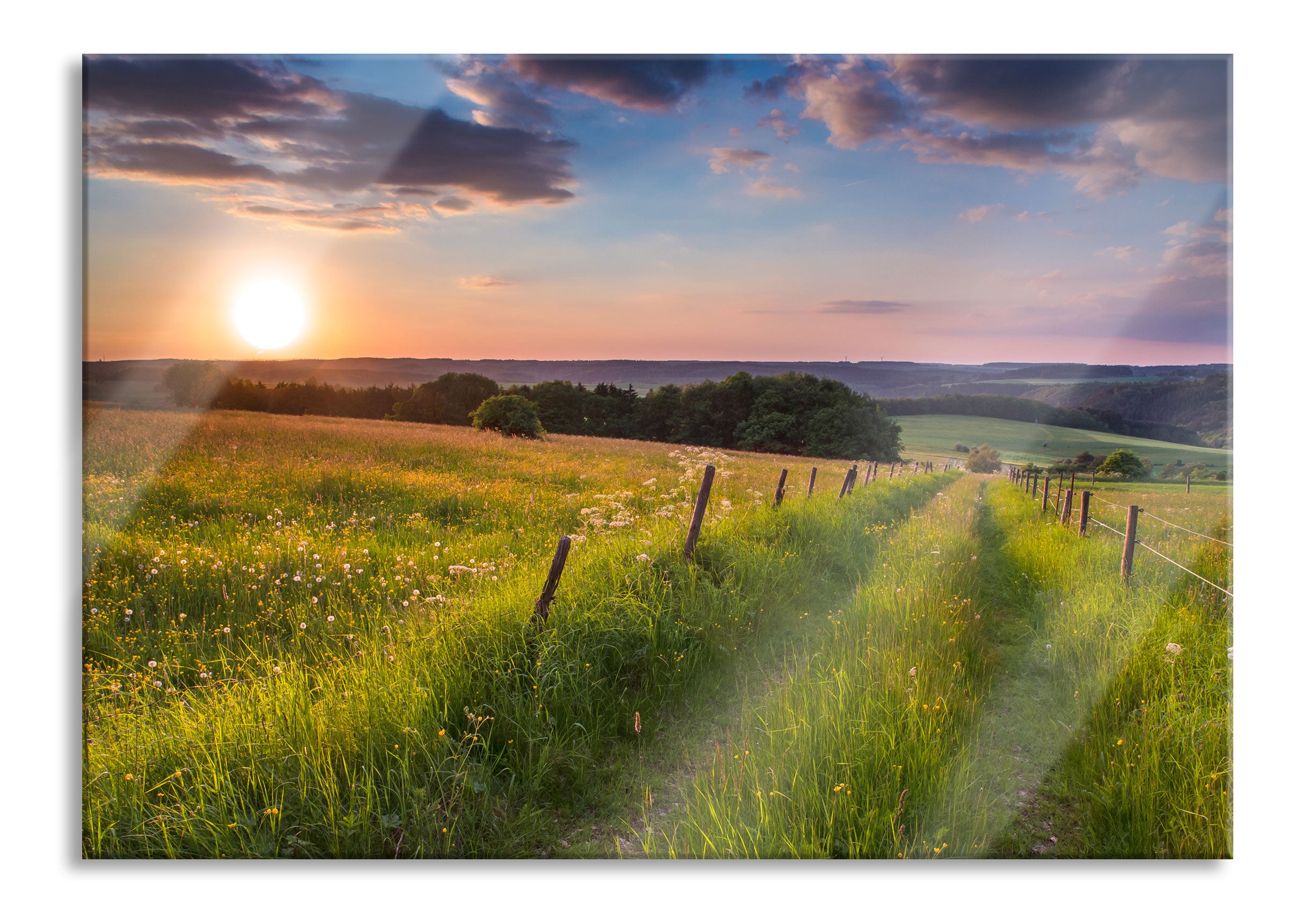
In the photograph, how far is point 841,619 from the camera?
14.4 feet

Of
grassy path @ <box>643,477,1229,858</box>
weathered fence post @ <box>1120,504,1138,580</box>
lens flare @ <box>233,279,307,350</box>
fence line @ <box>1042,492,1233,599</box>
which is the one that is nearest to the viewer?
grassy path @ <box>643,477,1229,858</box>

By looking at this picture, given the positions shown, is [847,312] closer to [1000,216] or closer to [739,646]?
[1000,216]

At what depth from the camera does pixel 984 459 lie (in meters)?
4.94

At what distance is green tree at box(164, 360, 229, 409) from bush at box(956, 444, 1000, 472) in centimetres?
539

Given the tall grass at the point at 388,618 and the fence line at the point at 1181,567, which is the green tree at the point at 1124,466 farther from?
the tall grass at the point at 388,618

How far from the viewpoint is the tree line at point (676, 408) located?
16.1ft

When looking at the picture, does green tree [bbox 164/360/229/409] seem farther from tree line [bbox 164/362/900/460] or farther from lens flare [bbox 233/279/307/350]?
tree line [bbox 164/362/900/460]

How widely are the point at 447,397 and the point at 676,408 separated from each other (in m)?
1.76

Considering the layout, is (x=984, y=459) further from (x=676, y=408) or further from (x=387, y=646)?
(x=387, y=646)

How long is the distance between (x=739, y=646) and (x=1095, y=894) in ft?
7.43

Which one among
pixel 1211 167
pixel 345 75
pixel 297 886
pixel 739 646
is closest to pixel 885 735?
pixel 739 646

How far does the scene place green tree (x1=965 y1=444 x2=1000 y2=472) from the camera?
16.0 ft

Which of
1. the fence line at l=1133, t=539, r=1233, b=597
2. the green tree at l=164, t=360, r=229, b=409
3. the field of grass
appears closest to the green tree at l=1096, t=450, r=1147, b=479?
the field of grass
